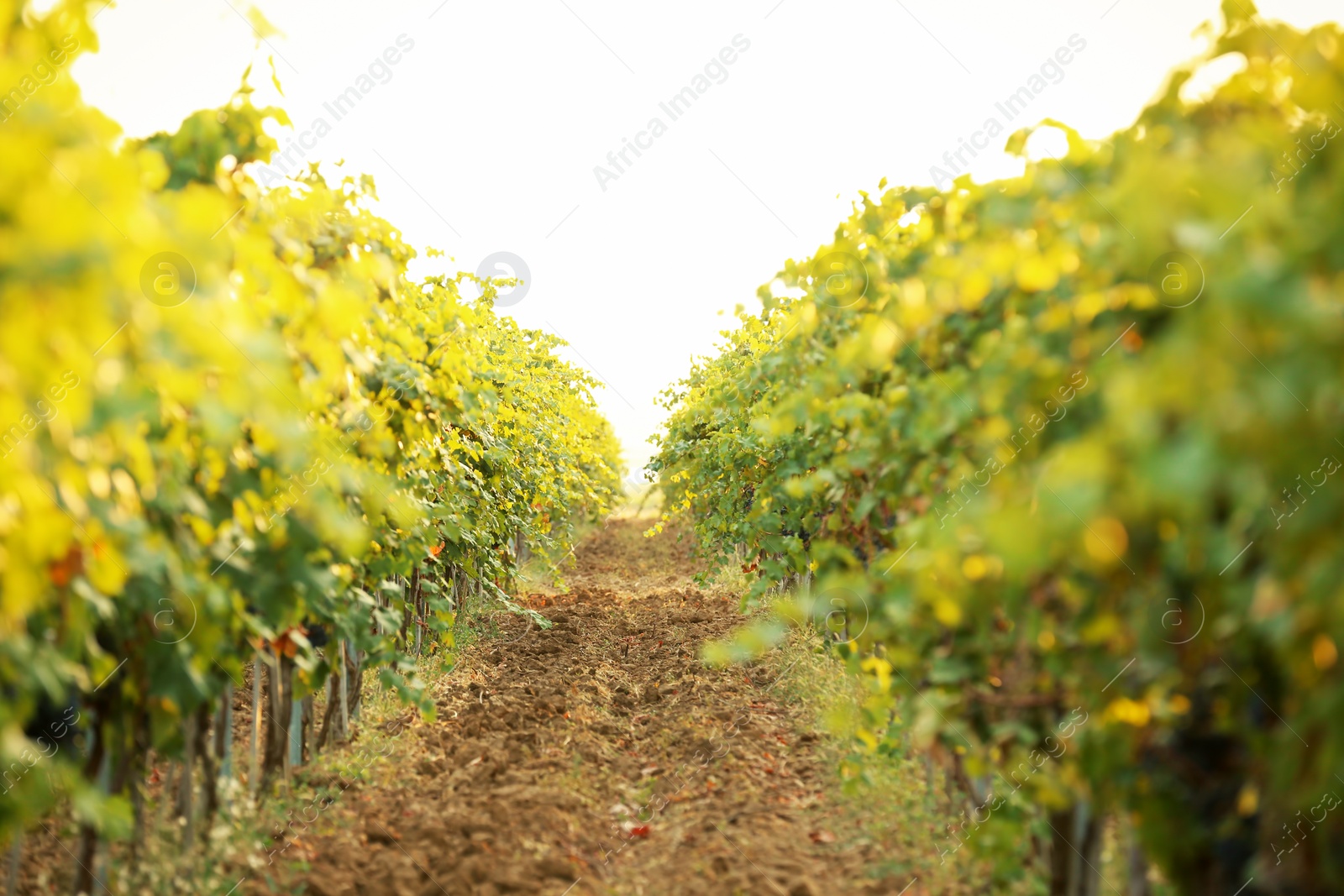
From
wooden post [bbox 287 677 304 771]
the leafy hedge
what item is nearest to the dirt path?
wooden post [bbox 287 677 304 771]

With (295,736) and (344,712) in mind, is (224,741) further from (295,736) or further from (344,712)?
(344,712)

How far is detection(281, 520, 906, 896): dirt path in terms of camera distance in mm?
3875

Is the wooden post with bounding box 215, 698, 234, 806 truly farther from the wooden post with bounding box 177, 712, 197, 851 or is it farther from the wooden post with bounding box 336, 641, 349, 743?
the wooden post with bounding box 336, 641, 349, 743

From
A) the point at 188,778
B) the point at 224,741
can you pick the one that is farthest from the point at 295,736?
the point at 188,778

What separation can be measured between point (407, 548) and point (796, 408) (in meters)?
2.27

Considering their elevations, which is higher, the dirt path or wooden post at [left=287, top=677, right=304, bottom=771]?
wooden post at [left=287, top=677, right=304, bottom=771]

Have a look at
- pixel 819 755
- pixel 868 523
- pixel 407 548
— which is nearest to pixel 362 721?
pixel 407 548

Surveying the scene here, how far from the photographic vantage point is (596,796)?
16.8 ft

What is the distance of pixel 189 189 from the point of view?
8.90 ft

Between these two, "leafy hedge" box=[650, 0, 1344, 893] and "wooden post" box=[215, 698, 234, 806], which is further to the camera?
"wooden post" box=[215, 698, 234, 806]

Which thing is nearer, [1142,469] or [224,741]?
[1142,469]

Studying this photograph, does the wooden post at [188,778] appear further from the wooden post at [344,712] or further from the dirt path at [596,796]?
the wooden post at [344,712]

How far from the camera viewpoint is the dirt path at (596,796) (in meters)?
3.88

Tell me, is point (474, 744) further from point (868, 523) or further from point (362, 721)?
point (868, 523)
